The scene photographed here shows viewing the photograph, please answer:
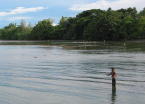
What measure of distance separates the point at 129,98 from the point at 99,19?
16598 centimetres

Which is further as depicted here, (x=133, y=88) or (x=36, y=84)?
(x=36, y=84)

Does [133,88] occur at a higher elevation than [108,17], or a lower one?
lower

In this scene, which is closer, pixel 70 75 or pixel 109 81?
pixel 109 81

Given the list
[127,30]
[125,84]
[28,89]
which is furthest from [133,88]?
[127,30]

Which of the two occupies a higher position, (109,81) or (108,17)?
(108,17)

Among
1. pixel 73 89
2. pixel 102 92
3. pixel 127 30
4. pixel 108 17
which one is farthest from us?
pixel 108 17

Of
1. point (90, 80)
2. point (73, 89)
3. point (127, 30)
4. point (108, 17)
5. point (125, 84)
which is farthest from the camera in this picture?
point (108, 17)

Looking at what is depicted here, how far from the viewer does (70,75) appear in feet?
146

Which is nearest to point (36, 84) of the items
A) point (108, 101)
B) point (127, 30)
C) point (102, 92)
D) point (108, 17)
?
point (102, 92)

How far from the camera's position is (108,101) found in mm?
27891

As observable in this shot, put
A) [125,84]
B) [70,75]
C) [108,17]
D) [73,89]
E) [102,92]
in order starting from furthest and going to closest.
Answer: [108,17] < [70,75] < [125,84] < [73,89] < [102,92]

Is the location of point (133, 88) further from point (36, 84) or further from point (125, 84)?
point (36, 84)

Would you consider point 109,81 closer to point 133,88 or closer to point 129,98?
point 133,88

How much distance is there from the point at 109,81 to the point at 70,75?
7811mm
